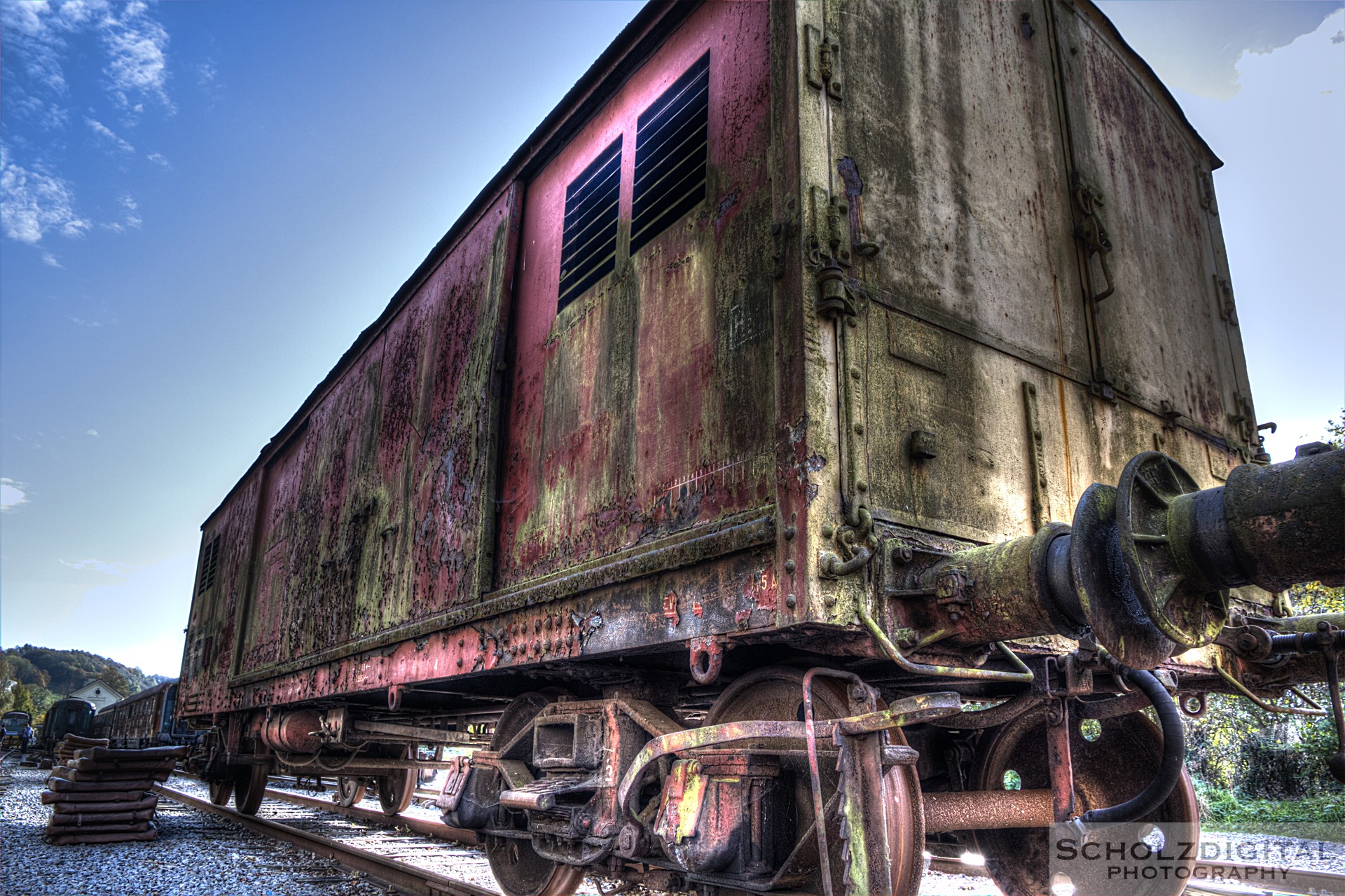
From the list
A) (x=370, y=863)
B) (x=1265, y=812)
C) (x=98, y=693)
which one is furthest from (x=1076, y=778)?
(x=98, y=693)

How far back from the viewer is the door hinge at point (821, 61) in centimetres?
323

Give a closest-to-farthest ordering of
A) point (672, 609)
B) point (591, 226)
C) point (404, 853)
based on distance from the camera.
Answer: point (672, 609), point (591, 226), point (404, 853)

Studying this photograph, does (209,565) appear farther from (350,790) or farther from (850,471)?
(850,471)

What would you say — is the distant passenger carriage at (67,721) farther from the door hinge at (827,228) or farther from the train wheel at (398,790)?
the door hinge at (827,228)

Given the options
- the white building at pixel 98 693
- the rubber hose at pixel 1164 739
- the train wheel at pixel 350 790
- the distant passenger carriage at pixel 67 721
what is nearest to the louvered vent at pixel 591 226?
the rubber hose at pixel 1164 739

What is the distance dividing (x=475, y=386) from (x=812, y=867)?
353 centimetres

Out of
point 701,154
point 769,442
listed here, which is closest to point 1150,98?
point 701,154

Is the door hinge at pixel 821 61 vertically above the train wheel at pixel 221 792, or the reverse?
the door hinge at pixel 821 61

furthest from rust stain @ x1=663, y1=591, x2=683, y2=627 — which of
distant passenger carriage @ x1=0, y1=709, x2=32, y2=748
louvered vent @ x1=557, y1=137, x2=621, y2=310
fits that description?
distant passenger carriage @ x1=0, y1=709, x2=32, y2=748

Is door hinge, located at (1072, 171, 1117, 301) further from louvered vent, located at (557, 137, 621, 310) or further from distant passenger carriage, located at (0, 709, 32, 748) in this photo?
distant passenger carriage, located at (0, 709, 32, 748)

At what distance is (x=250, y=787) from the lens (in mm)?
10984

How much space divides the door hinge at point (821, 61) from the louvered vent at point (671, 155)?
2.45 feet

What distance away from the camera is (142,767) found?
9.46 metres

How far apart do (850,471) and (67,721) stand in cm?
3865
